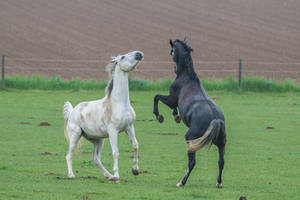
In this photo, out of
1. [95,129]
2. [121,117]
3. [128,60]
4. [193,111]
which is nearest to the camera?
[193,111]

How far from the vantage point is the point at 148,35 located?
47.7 metres

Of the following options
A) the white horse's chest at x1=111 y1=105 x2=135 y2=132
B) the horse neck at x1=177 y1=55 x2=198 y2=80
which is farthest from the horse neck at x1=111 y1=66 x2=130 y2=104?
the horse neck at x1=177 y1=55 x2=198 y2=80

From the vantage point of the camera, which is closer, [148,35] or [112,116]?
[112,116]

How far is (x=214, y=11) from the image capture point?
57.2m

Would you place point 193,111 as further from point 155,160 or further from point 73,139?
point 155,160

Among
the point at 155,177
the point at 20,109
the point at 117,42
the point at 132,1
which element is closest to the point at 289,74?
the point at 117,42

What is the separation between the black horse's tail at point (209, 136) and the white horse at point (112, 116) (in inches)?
39.1

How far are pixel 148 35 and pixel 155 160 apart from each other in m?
35.4

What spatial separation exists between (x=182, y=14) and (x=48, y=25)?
12.7 meters

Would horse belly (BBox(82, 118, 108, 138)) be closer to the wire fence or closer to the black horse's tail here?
the black horse's tail

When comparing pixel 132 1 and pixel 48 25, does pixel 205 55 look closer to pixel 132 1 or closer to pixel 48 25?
pixel 48 25

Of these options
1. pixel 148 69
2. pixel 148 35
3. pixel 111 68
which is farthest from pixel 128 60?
pixel 148 35

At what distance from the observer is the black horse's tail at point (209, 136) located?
9.45 meters

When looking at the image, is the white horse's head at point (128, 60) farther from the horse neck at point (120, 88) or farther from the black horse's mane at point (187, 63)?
the black horse's mane at point (187, 63)
